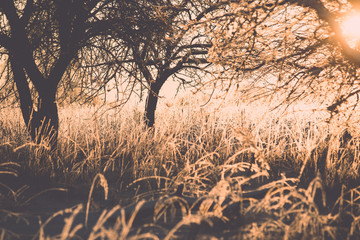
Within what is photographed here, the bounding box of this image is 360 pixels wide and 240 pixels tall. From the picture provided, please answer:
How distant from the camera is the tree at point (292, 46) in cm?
289

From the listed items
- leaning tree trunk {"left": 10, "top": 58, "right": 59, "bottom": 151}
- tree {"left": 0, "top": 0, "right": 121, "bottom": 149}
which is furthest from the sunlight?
leaning tree trunk {"left": 10, "top": 58, "right": 59, "bottom": 151}

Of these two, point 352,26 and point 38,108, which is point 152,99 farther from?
point 352,26

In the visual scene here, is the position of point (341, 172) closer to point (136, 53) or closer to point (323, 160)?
point (323, 160)

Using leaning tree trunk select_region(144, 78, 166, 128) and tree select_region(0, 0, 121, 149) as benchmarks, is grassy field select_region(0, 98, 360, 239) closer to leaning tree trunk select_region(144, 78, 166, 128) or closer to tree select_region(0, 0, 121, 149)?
tree select_region(0, 0, 121, 149)

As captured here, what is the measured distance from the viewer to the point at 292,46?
359cm

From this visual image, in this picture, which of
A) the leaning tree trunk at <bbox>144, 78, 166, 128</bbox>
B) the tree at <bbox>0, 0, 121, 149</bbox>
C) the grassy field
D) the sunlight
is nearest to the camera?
the grassy field

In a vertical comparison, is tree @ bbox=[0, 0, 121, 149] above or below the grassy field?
above

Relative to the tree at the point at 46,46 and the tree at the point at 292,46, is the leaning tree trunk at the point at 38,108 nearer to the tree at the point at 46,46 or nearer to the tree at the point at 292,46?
the tree at the point at 46,46

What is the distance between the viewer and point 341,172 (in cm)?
360

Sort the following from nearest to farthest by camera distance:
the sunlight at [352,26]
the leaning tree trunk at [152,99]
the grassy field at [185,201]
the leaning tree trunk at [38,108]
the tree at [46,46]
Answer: the grassy field at [185,201] → the sunlight at [352,26] → the tree at [46,46] → the leaning tree trunk at [38,108] → the leaning tree trunk at [152,99]

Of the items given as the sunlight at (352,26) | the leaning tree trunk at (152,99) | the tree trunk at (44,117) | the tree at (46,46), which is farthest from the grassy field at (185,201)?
the leaning tree trunk at (152,99)

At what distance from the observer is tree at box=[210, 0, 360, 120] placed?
289cm

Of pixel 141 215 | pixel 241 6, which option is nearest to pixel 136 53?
pixel 241 6

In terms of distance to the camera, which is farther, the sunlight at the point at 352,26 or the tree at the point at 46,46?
the tree at the point at 46,46
